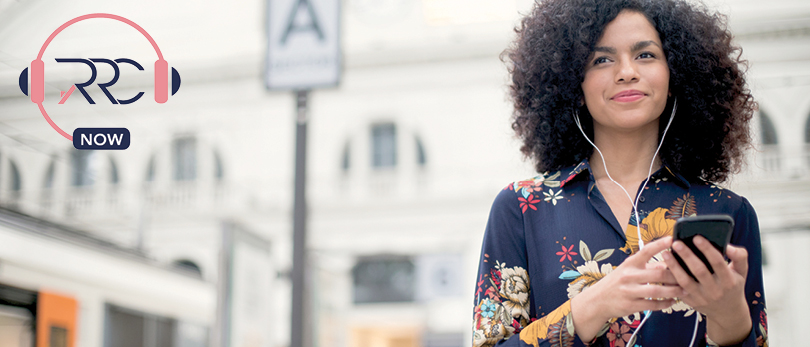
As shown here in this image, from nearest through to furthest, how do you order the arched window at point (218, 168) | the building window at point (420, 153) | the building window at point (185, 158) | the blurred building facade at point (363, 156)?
the blurred building facade at point (363, 156) → the building window at point (420, 153) → the arched window at point (218, 168) → the building window at point (185, 158)

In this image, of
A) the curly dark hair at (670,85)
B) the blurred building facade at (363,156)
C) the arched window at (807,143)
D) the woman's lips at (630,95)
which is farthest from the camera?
the blurred building facade at (363,156)

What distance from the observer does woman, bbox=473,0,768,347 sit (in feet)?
4.56

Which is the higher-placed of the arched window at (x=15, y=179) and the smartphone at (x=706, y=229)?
the arched window at (x=15, y=179)

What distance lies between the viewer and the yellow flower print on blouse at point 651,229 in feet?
5.04

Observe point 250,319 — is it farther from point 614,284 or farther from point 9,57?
point 614,284

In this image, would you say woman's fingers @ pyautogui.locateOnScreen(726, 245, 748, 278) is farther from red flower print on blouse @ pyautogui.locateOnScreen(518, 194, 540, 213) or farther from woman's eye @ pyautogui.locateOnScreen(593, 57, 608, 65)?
woman's eye @ pyautogui.locateOnScreen(593, 57, 608, 65)

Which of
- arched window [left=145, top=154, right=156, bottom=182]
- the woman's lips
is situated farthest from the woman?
arched window [left=145, top=154, right=156, bottom=182]

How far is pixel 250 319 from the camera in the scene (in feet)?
22.4

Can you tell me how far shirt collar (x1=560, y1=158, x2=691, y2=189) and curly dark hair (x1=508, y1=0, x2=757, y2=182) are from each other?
0.03 meters

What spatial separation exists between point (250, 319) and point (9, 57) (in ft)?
10.1

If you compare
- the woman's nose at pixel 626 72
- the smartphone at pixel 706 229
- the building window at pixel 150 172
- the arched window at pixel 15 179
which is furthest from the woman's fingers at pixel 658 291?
the building window at pixel 150 172

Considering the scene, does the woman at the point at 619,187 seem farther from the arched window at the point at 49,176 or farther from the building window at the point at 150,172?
the arched window at the point at 49,176

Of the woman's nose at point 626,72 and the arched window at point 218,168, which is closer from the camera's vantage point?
the woman's nose at point 626,72

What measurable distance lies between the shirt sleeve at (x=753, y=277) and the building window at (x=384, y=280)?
1563cm
